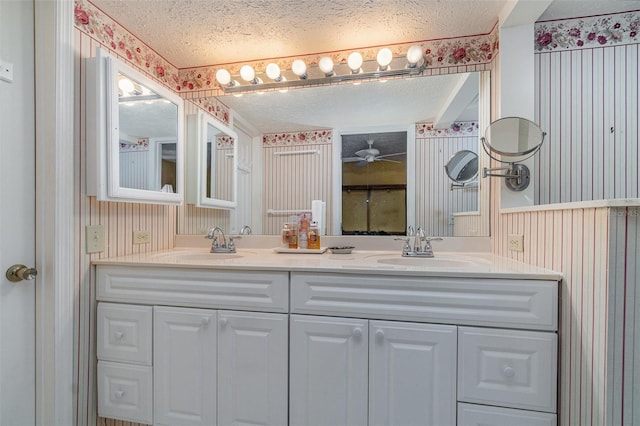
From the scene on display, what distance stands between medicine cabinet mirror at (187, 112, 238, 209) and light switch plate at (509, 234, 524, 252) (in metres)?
1.55

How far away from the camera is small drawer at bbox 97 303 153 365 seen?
4.12 feet

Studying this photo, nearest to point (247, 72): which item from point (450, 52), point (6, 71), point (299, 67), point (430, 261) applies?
point (299, 67)

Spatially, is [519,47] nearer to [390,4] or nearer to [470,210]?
[390,4]

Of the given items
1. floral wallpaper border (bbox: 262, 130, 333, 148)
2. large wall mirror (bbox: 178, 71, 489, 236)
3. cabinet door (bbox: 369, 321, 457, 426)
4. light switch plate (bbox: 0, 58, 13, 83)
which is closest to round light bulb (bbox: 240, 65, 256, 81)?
large wall mirror (bbox: 178, 71, 489, 236)

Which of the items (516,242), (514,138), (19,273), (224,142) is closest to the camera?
(19,273)

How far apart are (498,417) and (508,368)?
18cm

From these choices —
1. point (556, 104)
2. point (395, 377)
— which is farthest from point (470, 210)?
point (395, 377)

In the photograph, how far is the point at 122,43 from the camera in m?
1.53

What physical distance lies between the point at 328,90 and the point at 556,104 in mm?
1228

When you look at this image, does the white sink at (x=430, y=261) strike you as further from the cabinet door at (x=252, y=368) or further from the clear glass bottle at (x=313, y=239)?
the cabinet door at (x=252, y=368)

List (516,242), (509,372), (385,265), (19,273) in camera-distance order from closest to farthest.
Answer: (509,372)
(19,273)
(385,265)
(516,242)

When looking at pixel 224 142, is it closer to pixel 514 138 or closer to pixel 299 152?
pixel 299 152

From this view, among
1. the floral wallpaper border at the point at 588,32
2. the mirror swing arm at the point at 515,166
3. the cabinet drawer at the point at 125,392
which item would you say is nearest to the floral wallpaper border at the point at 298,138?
the mirror swing arm at the point at 515,166

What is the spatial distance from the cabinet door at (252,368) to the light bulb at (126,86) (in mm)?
1137
